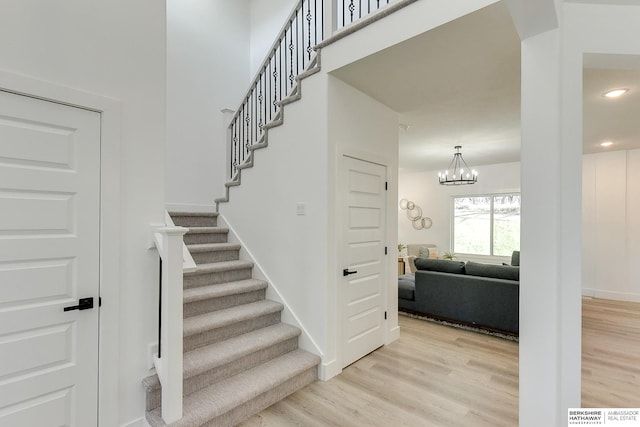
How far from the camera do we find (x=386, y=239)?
3619mm

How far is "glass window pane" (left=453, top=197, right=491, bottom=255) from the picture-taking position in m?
7.37

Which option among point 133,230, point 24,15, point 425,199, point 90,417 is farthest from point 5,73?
point 425,199

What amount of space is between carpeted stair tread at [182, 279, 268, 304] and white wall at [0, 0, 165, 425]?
645mm

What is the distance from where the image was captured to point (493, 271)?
158 inches

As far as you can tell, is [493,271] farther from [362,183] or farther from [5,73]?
[5,73]

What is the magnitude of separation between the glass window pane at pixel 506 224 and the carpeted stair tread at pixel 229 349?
6.02m

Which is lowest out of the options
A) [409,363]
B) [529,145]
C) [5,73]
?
[409,363]

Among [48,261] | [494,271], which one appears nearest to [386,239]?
[494,271]

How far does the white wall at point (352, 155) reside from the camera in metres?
2.89

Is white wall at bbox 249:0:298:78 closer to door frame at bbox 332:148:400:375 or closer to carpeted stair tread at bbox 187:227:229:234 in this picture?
carpeted stair tread at bbox 187:227:229:234

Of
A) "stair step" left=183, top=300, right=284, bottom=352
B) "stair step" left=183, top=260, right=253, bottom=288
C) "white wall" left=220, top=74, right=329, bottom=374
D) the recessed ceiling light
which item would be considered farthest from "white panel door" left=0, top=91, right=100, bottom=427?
the recessed ceiling light

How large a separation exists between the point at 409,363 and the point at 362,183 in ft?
6.26

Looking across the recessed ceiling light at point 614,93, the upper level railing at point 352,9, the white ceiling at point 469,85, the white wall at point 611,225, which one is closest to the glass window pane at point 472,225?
the white wall at point 611,225

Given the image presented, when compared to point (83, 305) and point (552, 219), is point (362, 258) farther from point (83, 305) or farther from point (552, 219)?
point (83, 305)
